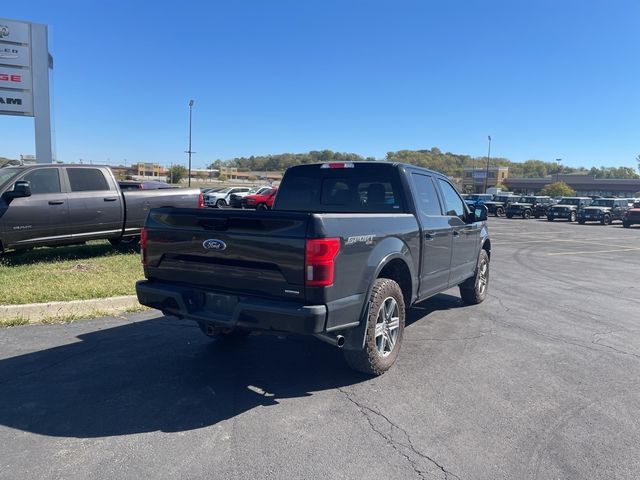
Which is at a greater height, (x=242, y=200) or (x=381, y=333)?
(x=242, y=200)

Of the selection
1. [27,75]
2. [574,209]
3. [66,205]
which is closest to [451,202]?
[66,205]

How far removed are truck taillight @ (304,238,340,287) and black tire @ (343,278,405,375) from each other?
72 cm

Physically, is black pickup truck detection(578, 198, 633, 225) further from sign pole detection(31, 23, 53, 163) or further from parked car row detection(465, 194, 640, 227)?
sign pole detection(31, 23, 53, 163)

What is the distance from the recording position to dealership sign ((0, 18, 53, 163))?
14.3m

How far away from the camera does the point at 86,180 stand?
946 centimetres

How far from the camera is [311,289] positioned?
3600 millimetres

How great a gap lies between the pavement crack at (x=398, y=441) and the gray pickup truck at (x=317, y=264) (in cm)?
52

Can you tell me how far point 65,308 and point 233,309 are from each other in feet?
11.0

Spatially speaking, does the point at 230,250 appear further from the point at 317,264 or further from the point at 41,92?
the point at 41,92

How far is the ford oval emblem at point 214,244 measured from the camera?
3947 mm

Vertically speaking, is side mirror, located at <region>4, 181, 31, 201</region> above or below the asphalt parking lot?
above

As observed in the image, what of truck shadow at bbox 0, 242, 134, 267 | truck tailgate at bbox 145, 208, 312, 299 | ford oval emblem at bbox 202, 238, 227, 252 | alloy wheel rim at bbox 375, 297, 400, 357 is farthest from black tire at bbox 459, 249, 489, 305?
truck shadow at bbox 0, 242, 134, 267

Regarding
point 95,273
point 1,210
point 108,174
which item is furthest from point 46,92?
point 95,273

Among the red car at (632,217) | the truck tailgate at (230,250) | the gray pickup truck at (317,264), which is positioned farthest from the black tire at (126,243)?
the red car at (632,217)
